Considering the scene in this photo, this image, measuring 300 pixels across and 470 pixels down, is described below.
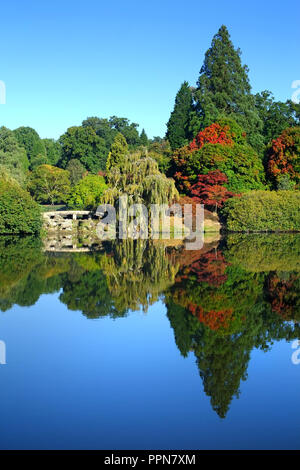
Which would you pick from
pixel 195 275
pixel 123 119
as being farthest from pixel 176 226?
Result: pixel 123 119

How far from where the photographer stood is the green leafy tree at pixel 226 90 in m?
42.7

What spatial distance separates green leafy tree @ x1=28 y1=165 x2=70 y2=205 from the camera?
50219 millimetres

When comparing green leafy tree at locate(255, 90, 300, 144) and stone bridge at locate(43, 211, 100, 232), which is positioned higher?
green leafy tree at locate(255, 90, 300, 144)

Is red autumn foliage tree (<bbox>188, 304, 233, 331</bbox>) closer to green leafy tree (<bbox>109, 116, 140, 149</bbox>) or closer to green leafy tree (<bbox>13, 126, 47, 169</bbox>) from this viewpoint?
green leafy tree (<bbox>109, 116, 140, 149</bbox>)

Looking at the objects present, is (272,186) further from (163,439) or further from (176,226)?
(163,439)

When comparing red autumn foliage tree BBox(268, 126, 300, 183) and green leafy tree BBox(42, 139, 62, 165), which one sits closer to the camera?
red autumn foliage tree BBox(268, 126, 300, 183)

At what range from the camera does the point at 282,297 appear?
1032 centimetres

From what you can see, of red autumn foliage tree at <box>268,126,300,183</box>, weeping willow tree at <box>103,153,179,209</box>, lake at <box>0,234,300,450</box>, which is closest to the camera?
lake at <box>0,234,300,450</box>

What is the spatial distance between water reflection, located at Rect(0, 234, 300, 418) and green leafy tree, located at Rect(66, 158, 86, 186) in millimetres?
35227

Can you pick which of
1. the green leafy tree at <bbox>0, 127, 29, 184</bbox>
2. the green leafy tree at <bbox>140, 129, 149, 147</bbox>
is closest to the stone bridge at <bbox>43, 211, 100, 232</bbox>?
the green leafy tree at <bbox>0, 127, 29, 184</bbox>

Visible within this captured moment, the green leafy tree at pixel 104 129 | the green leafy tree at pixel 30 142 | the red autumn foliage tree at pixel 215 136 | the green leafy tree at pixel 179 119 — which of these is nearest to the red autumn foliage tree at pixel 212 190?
the red autumn foliage tree at pixel 215 136

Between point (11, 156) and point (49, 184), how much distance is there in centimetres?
474

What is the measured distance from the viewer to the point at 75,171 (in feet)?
181

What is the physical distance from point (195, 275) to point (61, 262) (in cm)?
535
